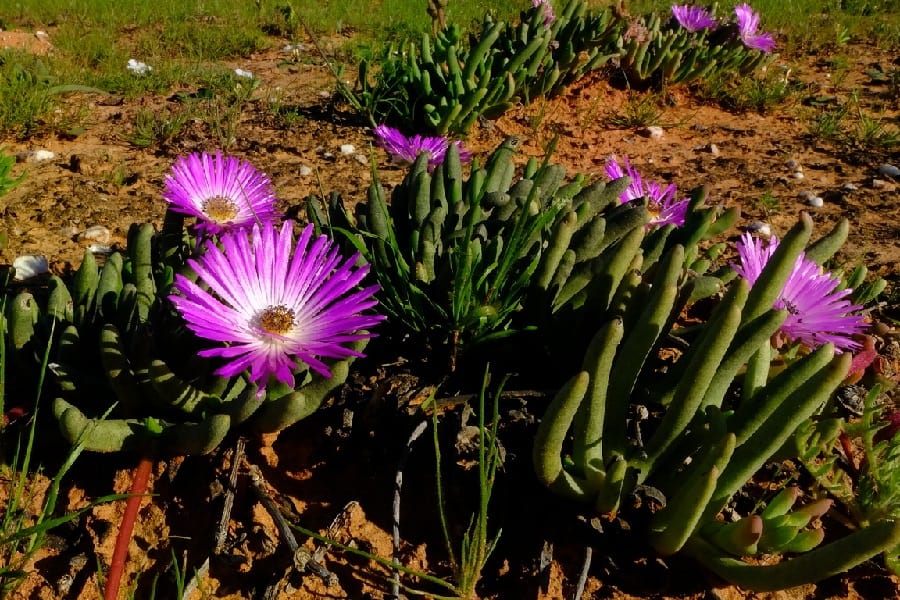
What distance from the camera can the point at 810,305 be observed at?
1562 millimetres

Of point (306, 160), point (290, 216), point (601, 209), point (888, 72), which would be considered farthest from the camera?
point (888, 72)

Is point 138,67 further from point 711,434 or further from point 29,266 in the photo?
point 711,434

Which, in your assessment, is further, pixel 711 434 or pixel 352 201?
pixel 352 201

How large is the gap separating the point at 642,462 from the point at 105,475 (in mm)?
1149

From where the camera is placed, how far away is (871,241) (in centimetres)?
270

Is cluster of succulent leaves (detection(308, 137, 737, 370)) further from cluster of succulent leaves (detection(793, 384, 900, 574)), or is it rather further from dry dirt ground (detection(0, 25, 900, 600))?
cluster of succulent leaves (detection(793, 384, 900, 574))

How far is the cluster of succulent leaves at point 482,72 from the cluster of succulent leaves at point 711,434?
6.70 feet

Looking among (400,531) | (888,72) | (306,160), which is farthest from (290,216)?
(888,72)

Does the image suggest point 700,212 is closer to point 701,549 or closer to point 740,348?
point 740,348

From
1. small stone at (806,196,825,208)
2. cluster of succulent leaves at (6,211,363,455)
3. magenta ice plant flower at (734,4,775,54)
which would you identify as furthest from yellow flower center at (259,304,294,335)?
magenta ice plant flower at (734,4,775,54)

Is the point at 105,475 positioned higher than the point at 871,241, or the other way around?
the point at 871,241

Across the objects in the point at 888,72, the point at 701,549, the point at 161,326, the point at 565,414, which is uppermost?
the point at 888,72

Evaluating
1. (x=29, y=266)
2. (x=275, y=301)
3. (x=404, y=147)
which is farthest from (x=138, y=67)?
(x=275, y=301)

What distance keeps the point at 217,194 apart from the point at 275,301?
0.49 meters
